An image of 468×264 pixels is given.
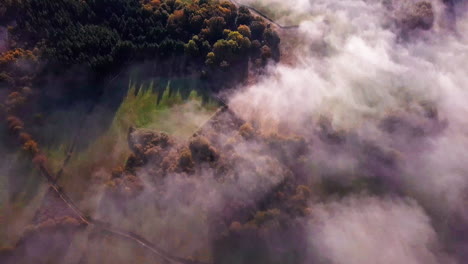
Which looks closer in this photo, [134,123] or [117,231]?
[117,231]

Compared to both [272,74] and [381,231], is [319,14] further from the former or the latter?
[381,231]

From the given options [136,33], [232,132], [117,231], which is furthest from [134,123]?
[136,33]

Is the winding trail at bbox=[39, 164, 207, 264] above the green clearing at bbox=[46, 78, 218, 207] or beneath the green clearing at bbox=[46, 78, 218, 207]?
beneath

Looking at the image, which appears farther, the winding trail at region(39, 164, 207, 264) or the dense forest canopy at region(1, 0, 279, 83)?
→ the dense forest canopy at region(1, 0, 279, 83)

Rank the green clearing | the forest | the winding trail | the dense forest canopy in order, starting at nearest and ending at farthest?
the winding trail < the forest < the green clearing < the dense forest canopy

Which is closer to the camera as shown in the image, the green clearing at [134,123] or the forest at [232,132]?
the forest at [232,132]

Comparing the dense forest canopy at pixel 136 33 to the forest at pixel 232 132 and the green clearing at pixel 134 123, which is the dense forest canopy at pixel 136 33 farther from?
the green clearing at pixel 134 123

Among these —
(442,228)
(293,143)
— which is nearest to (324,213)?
(293,143)

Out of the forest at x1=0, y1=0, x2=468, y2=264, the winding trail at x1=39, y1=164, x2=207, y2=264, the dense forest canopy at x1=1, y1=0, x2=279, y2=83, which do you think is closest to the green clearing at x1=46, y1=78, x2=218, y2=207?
the forest at x1=0, y1=0, x2=468, y2=264

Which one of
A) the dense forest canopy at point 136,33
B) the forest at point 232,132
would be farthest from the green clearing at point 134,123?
the dense forest canopy at point 136,33

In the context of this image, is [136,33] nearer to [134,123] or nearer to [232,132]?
[134,123]

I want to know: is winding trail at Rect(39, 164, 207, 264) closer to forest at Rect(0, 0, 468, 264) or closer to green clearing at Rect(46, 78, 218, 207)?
forest at Rect(0, 0, 468, 264)

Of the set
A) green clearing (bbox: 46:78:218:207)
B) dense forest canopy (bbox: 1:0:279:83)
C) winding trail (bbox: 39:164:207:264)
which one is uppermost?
dense forest canopy (bbox: 1:0:279:83)
